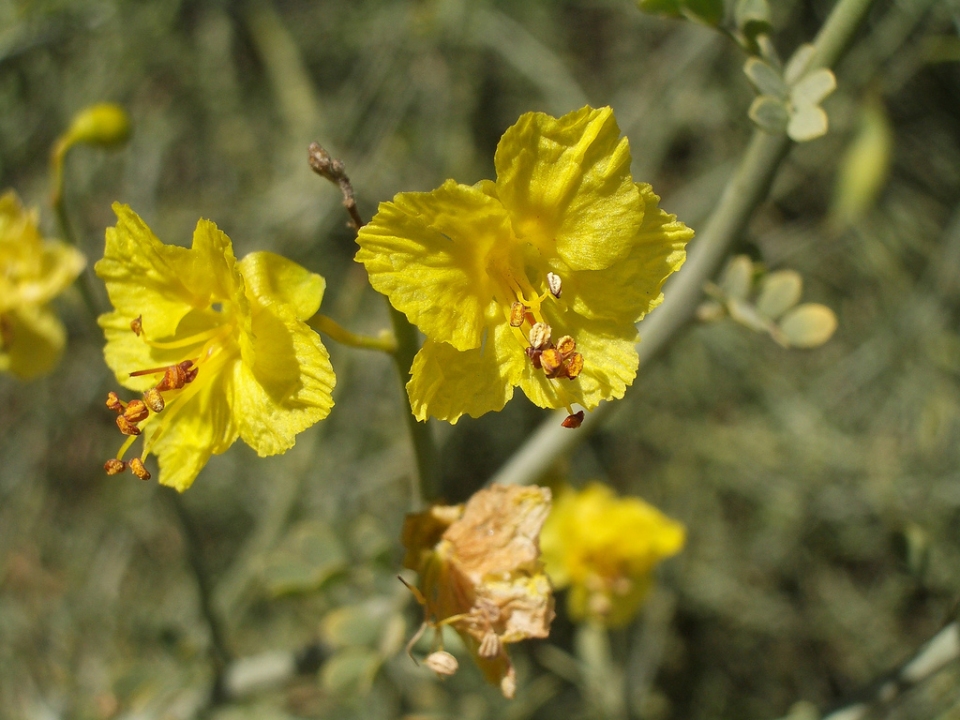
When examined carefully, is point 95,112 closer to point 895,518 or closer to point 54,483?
point 54,483

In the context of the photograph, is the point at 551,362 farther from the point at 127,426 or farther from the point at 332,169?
the point at 127,426

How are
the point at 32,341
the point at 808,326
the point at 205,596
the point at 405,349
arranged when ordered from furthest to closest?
the point at 32,341, the point at 205,596, the point at 808,326, the point at 405,349

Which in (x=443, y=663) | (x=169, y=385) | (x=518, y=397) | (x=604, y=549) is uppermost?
(x=169, y=385)

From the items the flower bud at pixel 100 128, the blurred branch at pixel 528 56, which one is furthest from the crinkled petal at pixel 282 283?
the blurred branch at pixel 528 56

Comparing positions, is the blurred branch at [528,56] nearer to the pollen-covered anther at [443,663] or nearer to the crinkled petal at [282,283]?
the crinkled petal at [282,283]

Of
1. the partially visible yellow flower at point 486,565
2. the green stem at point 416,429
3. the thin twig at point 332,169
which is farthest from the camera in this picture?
the partially visible yellow flower at point 486,565

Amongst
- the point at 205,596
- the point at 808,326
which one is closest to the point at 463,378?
the point at 808,326

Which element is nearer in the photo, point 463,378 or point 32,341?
point 463,378
